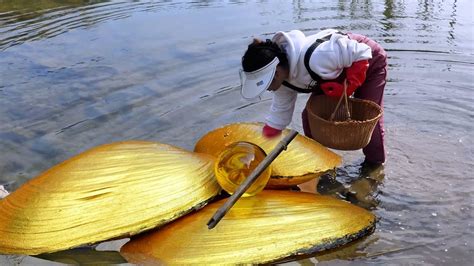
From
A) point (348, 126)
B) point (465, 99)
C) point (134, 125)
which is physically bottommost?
point (465, 99)

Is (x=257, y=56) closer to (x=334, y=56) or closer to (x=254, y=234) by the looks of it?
(x=334, y=56)

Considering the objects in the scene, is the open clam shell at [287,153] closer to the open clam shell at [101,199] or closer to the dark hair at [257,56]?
the open clam shell at [101,199]

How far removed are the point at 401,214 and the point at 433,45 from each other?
3829 mm

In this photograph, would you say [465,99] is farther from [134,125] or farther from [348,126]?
[134,125]

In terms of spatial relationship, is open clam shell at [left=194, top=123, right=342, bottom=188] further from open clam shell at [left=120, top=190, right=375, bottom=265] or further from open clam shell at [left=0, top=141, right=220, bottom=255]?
open clam shell at [left=0, top=141, right=220, bottom=255]

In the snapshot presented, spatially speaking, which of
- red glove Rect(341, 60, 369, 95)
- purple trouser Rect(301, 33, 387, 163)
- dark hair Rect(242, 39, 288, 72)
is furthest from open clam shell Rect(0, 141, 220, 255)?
purple trouser Rect(301, 33, 387, 163)

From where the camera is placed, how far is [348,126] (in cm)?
334

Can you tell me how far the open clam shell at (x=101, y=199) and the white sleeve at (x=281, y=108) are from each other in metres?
0.57

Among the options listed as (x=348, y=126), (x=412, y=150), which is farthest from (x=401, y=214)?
(x=412, y=150)

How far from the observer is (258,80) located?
3.18 m

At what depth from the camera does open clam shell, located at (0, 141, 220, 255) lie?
305 cm

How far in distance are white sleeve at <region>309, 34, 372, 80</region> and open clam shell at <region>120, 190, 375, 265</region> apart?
30.3 inches

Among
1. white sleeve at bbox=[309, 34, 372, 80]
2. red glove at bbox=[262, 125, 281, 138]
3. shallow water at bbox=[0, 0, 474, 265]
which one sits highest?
white sleeve at bbox=[309, 34, 372, 80]

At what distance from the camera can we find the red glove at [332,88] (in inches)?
135
